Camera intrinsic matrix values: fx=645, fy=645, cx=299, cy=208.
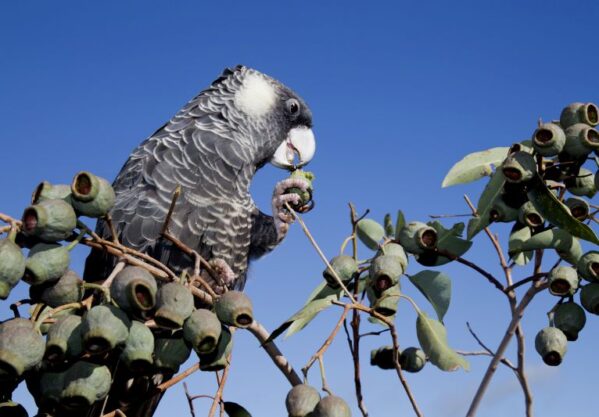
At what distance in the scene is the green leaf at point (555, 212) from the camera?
132 cm

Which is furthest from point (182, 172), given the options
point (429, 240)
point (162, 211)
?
point (429, 240)

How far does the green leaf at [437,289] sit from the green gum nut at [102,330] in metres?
0.73

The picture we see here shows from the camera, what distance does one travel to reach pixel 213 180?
3271mm

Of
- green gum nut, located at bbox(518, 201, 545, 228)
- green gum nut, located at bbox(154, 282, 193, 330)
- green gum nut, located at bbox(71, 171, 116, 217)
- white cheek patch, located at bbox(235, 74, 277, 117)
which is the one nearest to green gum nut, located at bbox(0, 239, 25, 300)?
green gum nut, located at bbox(71, 171, 116, 217)

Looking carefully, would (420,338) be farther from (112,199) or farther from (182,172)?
(182,172)

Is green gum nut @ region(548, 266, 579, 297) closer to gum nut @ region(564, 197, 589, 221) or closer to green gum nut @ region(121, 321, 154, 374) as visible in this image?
gum nut @ region(564, 197, 589, 221)

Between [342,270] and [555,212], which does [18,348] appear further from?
[555,212]

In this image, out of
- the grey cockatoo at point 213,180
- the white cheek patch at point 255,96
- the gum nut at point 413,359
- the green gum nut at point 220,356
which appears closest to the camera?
the green gum nut at point 220,356

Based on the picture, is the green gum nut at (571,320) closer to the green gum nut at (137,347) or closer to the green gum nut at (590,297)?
the green gum nut at (590,297)

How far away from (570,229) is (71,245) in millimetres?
1043

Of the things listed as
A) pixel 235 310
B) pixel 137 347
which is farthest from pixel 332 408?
pixel 137 347

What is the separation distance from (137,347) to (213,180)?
2.02 meters

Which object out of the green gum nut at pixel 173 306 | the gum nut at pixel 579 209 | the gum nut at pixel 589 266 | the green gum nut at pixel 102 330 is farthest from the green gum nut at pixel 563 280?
the green gum nut at pixel 102 330

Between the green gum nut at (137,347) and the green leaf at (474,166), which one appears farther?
the green leaf at (474,166)
